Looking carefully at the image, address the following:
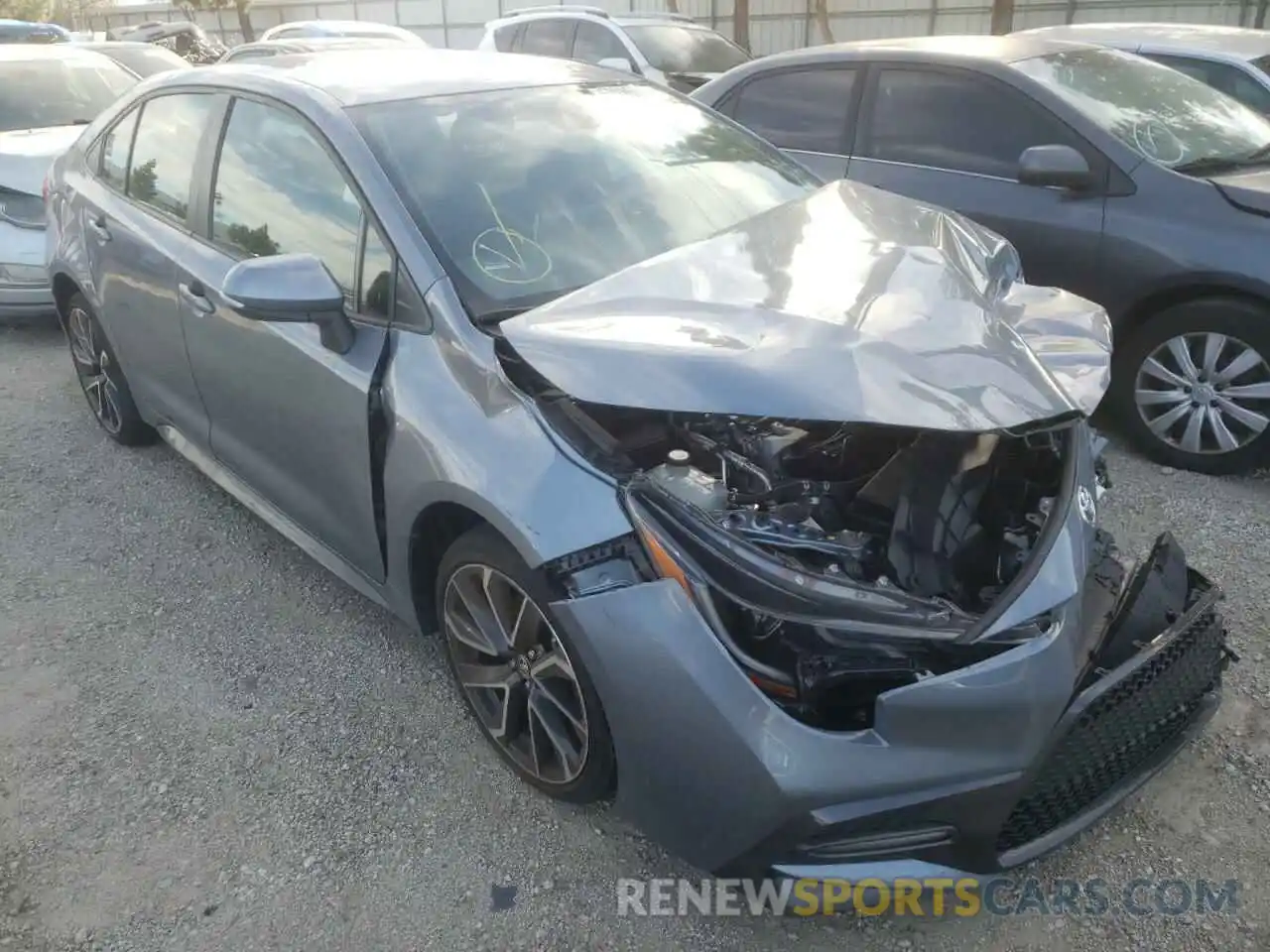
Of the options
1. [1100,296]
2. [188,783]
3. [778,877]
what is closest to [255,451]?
[188,783]

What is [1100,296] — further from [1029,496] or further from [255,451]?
[255,451]

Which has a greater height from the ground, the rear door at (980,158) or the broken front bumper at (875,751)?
the rear door at (980,158)

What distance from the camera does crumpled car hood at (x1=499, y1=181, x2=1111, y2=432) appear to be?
2.04m

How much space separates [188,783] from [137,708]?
1.38 ft

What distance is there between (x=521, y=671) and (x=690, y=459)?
26.6 inches

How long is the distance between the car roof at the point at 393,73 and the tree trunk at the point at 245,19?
28.3m

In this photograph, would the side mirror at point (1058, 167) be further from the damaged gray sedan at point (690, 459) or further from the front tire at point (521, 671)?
the front tire at point (521, 671)

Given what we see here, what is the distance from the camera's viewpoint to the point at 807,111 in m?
5.21

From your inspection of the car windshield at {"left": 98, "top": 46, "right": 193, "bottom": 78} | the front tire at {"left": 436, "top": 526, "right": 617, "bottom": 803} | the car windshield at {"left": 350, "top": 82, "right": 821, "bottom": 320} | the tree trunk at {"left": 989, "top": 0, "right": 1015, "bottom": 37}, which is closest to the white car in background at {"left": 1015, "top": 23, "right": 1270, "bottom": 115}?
the car windshield at {"left": 350, "top": 82, "right": 821, "bottom": 320}

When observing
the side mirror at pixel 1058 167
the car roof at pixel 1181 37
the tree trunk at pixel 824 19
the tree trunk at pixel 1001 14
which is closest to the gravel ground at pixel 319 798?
the side mirror at pixel 1058 167

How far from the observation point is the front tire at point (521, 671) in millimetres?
2207

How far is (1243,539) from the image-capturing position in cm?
350

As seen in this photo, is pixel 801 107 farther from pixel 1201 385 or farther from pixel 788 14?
pixel 788 14

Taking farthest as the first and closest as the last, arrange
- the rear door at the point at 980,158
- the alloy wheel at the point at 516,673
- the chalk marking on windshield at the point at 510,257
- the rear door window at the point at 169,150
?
the rear door at the point at 980,158 < the rear door window at the point at 169,150 < the chalk marking on windshield at the point at 510,257 < the alloy wheel at the point at 516,673
